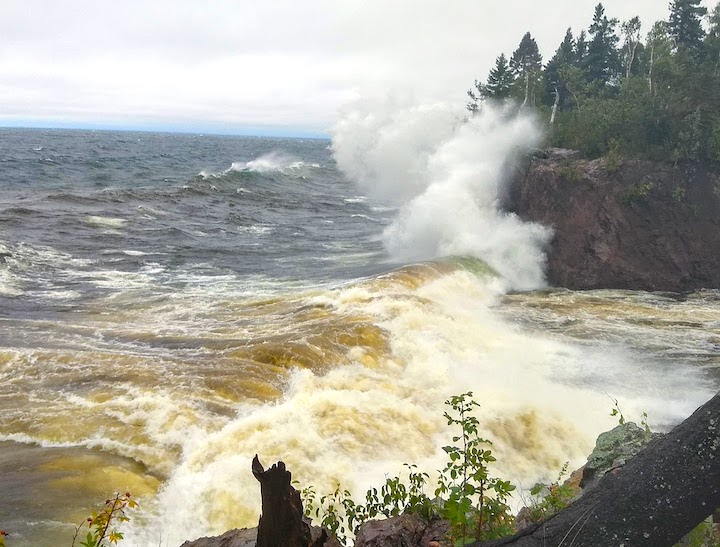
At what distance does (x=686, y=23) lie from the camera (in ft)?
86.9

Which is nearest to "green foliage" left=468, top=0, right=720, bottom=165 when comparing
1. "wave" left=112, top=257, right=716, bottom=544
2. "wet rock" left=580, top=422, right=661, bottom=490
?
"wave" left=112, top=257, right=716, bottom=544

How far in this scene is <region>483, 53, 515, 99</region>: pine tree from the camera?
31062 millimetres

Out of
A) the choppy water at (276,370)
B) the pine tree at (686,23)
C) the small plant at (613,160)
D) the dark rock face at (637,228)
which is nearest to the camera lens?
the choppy water at (276,370)

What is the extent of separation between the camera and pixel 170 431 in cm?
705

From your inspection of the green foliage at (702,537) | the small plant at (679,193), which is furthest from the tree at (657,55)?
the green foliage at (702,537)

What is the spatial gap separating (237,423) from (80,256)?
42.6 ft

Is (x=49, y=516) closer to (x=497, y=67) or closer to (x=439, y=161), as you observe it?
(x=439, y=161)

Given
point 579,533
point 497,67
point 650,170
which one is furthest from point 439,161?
point 579,533

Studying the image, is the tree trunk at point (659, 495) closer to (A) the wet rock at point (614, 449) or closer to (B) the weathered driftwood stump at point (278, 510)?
(B) the weathered driftwood stump at point (278, 510)

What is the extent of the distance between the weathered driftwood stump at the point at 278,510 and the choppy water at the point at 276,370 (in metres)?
2.89

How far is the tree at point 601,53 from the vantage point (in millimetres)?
32844

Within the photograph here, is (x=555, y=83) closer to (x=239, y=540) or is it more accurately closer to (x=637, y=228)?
(x=637, y=228)

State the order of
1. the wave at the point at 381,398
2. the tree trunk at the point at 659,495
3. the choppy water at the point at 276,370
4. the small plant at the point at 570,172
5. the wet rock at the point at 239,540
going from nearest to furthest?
1. the tree trunk at the point at 659,495
2. the wet rock at the point at 239,540
3. the choppy water at the point at 276,370
4. the wave at the point at 381,398
5. the small plant at the point at 570,172

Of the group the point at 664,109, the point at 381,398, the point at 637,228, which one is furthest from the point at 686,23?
the point at 381,398
